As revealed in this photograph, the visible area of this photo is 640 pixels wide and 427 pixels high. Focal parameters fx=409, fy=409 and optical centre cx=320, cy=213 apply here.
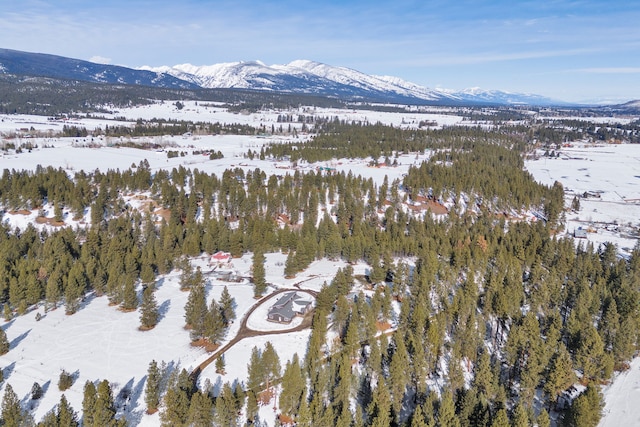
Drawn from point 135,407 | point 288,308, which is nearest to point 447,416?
point 288,308

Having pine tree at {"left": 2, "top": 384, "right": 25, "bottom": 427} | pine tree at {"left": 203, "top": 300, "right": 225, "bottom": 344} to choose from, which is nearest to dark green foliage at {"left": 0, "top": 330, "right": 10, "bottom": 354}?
pine tree at {"left": 2, "top": 384, "right": 25, "bottom": 427}

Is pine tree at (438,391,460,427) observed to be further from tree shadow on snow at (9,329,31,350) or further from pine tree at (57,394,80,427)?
tree shadow on snow at (9,329,31,350)

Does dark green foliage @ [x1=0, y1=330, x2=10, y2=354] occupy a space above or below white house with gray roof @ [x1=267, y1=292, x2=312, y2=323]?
below

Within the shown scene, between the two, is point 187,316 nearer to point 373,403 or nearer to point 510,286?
point 373,403

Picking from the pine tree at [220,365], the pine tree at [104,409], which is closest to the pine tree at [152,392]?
the pine tree at [104,409]

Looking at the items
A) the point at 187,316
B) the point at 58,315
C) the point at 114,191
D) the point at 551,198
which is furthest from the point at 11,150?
the point at 551,198

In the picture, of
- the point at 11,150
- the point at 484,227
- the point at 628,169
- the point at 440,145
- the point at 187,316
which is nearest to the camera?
the point at 187,316
